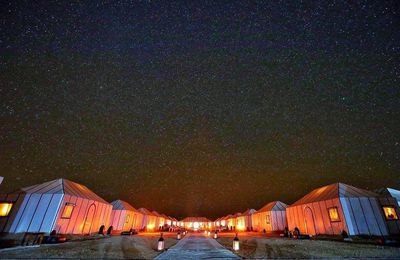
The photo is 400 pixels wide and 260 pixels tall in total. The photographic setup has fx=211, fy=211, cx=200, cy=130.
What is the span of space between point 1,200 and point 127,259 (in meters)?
18.7

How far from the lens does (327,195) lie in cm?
2153

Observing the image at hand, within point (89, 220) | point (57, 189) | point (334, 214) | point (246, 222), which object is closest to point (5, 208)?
point (57, 189)

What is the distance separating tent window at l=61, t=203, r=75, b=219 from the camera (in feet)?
63.0

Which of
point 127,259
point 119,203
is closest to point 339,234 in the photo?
point 127,259

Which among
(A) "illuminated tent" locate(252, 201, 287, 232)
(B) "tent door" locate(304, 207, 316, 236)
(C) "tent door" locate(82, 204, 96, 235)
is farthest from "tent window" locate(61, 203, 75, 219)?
(A) "illuminated tent" locate(252, 201, 287, 232)

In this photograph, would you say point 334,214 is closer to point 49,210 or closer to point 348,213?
point 348,213

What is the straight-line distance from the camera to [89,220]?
21.9 meters

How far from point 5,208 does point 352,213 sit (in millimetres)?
30736

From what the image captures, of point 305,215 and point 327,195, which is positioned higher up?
point 327,195

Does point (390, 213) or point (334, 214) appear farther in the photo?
point (334, 214)

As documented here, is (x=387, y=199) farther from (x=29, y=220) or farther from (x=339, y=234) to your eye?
(x=29, y=220)

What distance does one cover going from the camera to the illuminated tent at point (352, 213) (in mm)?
18266

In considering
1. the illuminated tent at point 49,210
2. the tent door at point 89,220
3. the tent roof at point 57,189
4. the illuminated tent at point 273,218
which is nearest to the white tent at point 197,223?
the illuminated tent at point 273,218

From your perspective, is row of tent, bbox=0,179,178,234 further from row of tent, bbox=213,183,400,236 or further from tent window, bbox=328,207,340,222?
tent window, bbox=328,207,340,222
